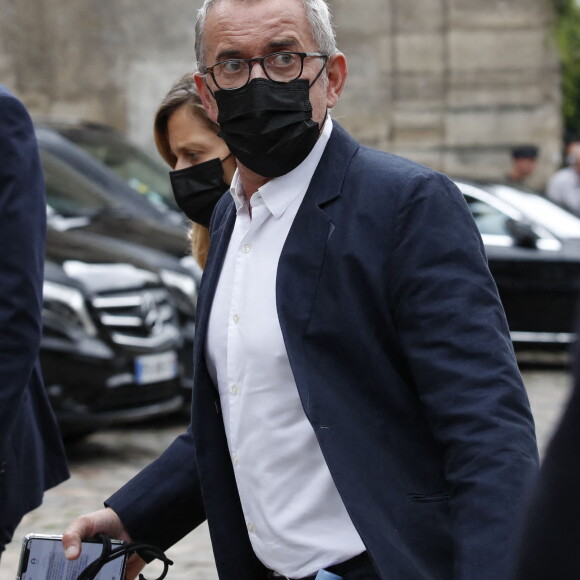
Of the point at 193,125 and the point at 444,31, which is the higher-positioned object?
the point at 193,125

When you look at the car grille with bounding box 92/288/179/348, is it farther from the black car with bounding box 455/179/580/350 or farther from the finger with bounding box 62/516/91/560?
the finger with bounding box 62/516/91/560

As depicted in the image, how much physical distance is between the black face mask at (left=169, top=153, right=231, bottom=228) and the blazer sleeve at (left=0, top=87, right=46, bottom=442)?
36 centimetres

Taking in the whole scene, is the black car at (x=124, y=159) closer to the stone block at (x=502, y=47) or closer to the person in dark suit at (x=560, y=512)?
the stone block at (x=502, y=47)

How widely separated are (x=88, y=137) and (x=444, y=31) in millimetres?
9076

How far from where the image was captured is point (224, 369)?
240cm

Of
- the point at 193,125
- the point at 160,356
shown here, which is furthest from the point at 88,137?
the point at 193,125

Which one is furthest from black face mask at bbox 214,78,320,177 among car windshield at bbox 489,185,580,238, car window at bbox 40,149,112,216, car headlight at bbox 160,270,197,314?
car windshield at bbox 489,185,580,238

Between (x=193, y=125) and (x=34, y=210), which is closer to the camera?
(x=34, y=210)

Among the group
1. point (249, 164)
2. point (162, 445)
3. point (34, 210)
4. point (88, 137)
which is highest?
point (249, 164)

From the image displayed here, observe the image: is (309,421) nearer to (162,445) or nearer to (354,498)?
(354,498)

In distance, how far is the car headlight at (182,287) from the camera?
8.48 m

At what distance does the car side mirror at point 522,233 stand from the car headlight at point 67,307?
15.0ft

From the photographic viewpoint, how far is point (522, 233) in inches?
433

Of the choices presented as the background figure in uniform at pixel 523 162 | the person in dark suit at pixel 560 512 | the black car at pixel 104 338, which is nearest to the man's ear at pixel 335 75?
the person in dark suit at pixel 560 512
